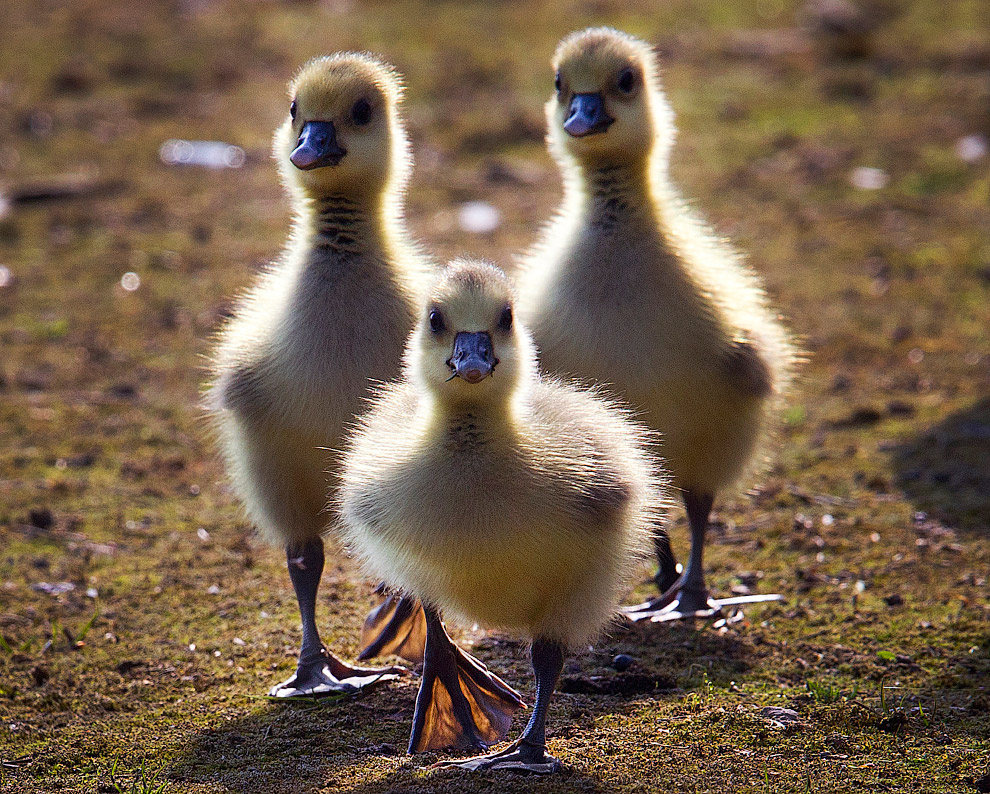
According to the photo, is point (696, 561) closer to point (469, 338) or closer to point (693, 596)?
point (693, 596)

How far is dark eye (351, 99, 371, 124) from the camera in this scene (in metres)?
4.10

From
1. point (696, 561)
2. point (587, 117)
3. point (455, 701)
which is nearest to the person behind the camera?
point (455, 701)

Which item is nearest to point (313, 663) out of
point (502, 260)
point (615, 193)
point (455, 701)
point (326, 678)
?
point (326, 678)

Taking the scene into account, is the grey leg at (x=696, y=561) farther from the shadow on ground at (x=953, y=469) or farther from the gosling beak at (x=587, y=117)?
the gosling beak at (x=587, y=117)

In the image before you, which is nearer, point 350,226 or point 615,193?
point 350,226

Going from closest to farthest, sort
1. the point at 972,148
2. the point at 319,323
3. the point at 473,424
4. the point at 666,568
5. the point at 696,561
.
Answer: the point at 473,424 → the point at 319,323 → the point at 696,561 → the point at 666,568 → the point at 972,148

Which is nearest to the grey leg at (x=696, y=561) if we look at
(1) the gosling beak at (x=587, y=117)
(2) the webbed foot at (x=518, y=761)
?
(2) the webbed foot at (x=518, y=761)

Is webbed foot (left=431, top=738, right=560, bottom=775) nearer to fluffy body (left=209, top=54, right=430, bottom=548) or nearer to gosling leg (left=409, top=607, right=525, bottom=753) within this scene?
gosling leg (left=409, top=607, right=525, bottom=753)

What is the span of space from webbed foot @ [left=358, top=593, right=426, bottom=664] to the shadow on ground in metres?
2.19

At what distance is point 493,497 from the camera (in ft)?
10.8

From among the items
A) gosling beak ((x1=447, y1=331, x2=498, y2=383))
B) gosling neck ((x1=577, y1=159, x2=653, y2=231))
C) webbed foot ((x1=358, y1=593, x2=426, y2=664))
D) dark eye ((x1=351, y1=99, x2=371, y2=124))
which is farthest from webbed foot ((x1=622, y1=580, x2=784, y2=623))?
dark eye ((x1=351, y1=99, x2=371, y2=124))

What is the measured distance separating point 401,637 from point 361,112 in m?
1.78

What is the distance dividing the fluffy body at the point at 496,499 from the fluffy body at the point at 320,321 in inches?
14.1

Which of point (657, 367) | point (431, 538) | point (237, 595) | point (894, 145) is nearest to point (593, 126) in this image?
point (657, 367)
